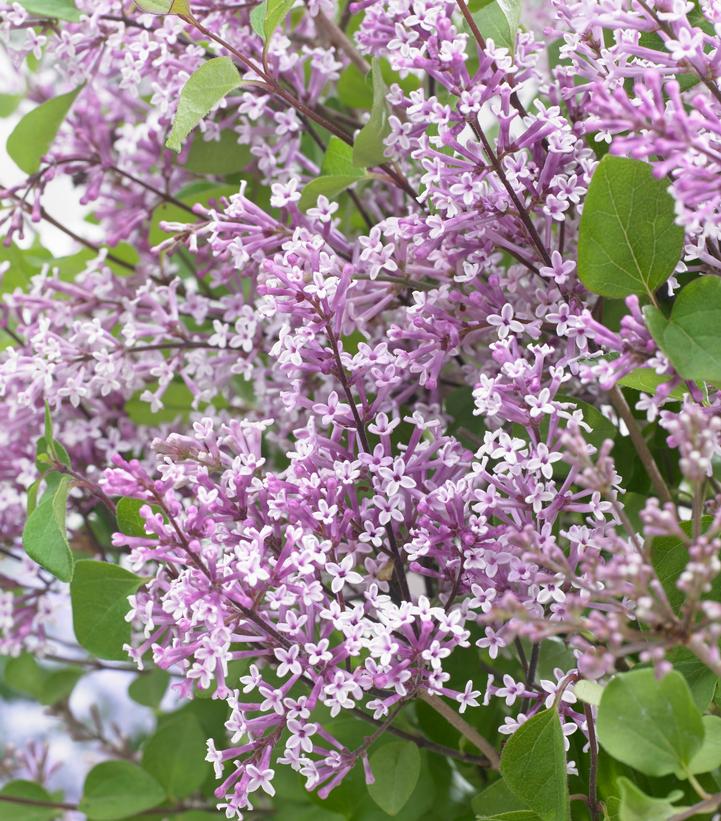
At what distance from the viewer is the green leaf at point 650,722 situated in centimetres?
37

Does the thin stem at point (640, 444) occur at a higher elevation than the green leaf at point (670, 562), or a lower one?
higher

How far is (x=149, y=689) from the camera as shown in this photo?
2.67 ft

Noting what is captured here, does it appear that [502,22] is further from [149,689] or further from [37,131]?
[149,689]

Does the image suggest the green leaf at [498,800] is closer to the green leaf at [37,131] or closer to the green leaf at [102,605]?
the green leaf at [102,605]

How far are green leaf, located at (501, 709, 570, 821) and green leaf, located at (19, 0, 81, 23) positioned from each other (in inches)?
18.5

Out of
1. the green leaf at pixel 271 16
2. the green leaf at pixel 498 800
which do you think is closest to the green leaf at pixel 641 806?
the green leaf at pixel 498 800

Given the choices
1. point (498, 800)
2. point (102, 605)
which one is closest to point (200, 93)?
point (102, 605)

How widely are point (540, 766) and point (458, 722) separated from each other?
0.05 m

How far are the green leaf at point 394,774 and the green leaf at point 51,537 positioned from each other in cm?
18

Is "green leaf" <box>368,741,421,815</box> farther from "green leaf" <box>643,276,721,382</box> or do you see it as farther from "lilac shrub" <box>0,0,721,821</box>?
"green leaf" <box>643,276,721,382</box>

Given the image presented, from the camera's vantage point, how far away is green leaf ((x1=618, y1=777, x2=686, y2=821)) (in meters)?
0.38

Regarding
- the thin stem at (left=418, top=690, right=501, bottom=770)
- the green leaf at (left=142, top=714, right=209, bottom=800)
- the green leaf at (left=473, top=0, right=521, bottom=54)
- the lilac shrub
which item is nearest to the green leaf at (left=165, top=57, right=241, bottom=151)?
the lilac shrub

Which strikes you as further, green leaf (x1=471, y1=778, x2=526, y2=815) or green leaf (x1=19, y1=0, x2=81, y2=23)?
green leaf (x1=19, y1=0, x2=81, y2=23)

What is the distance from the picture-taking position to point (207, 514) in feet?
1.51
